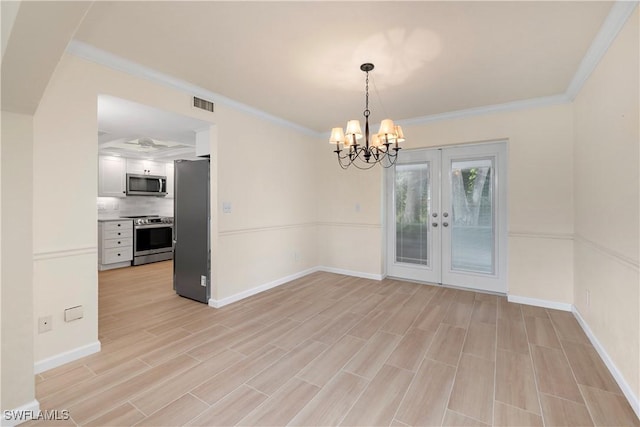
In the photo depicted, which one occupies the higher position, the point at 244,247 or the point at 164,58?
the point at 164,58

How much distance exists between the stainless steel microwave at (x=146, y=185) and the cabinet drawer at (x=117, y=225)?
2.45ft

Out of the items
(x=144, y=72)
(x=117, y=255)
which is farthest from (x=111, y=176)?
(x=144, y=72)

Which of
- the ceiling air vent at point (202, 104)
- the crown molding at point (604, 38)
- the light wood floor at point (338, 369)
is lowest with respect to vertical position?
the light wood floor at point (338, 369)

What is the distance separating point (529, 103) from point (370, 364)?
3.67 m

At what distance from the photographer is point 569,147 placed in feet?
11.2

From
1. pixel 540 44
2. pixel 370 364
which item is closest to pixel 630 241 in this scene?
pixel 540 44

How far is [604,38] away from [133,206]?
810cm

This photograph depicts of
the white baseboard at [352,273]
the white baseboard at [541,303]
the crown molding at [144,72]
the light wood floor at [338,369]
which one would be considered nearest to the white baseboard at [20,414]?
the light wood floor at [338,369]

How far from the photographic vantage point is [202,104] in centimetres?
334

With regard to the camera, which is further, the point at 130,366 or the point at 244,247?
the point at 244,247

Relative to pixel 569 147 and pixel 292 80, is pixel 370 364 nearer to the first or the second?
pixel 292 80

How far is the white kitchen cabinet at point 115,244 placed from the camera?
552 cm

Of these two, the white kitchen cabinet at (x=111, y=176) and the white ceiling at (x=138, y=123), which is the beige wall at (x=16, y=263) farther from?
→ the white kitchen cabinet at (x=111, y=176)

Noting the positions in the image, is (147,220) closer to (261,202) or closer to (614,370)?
(261,202)
